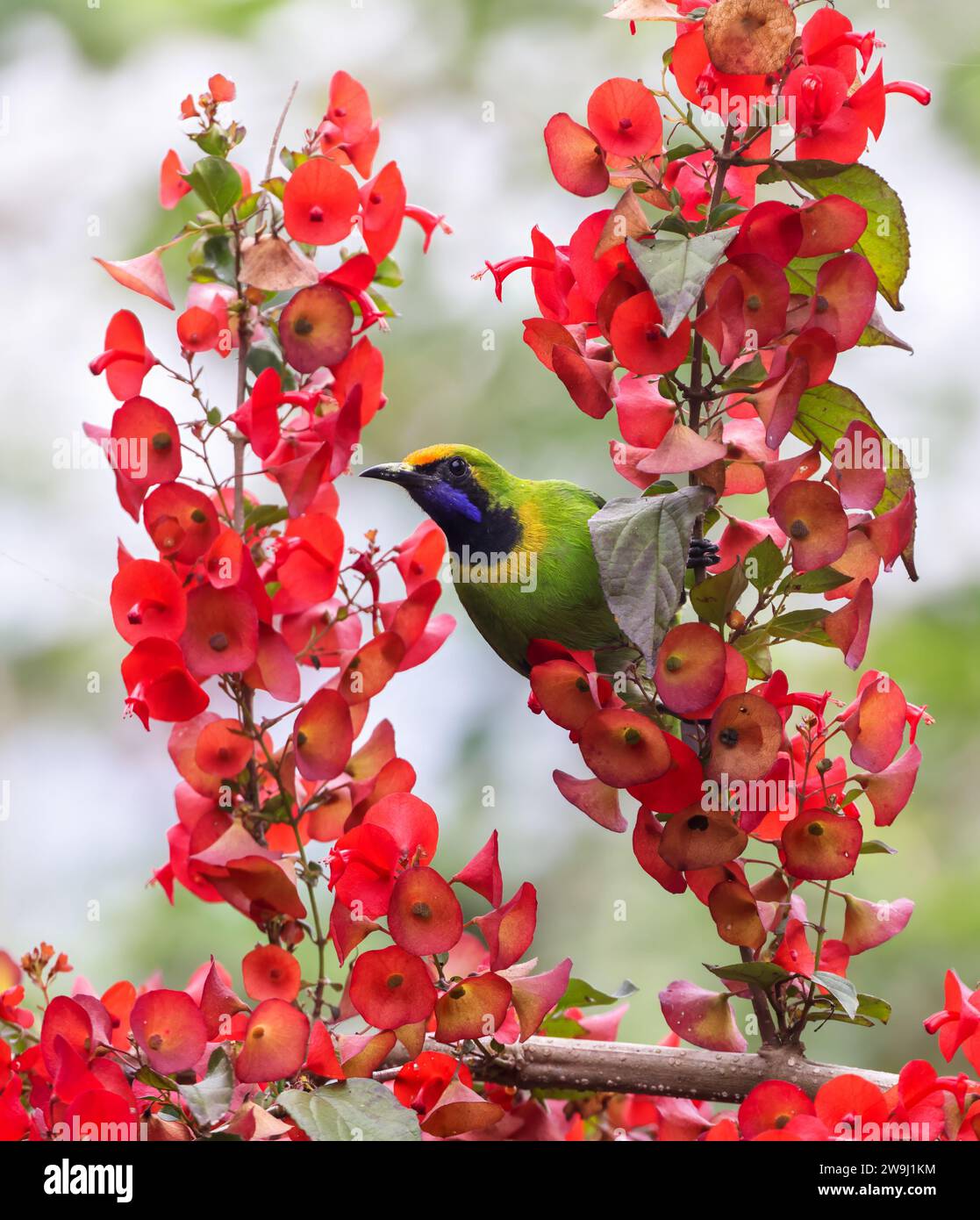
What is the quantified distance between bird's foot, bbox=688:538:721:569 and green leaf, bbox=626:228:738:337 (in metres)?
0.27

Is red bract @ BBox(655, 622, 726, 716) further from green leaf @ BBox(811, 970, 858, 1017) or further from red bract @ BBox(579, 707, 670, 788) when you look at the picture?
green leaf @ BBox(811, 970, 858, 1017)

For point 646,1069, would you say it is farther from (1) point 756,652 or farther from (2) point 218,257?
(2) point 218,257

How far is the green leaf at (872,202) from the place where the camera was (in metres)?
1.19

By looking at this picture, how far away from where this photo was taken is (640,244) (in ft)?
3.73

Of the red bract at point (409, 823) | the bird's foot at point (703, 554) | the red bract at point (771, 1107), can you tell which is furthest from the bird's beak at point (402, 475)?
the red bract at point (771, 1107)

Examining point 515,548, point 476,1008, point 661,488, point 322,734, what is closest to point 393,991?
point 476,1008

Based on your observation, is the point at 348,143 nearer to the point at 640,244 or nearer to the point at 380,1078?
the point at 640,244

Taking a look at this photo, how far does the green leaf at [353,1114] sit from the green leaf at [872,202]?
89 centimetres

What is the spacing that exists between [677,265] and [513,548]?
1.07 metres

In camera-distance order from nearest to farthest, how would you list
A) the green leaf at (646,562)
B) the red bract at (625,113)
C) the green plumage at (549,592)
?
the green leaf at (646,562) → the red bract at (625,113) → the green plumage at (549,592)

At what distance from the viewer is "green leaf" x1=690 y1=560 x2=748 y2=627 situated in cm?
117

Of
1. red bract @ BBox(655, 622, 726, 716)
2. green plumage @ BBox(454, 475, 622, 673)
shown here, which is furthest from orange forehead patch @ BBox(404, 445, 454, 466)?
red bract @ BBox(655, 622, 726, 716)

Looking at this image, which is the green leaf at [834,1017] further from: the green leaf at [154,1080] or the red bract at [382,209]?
the red bract at [382,209]
